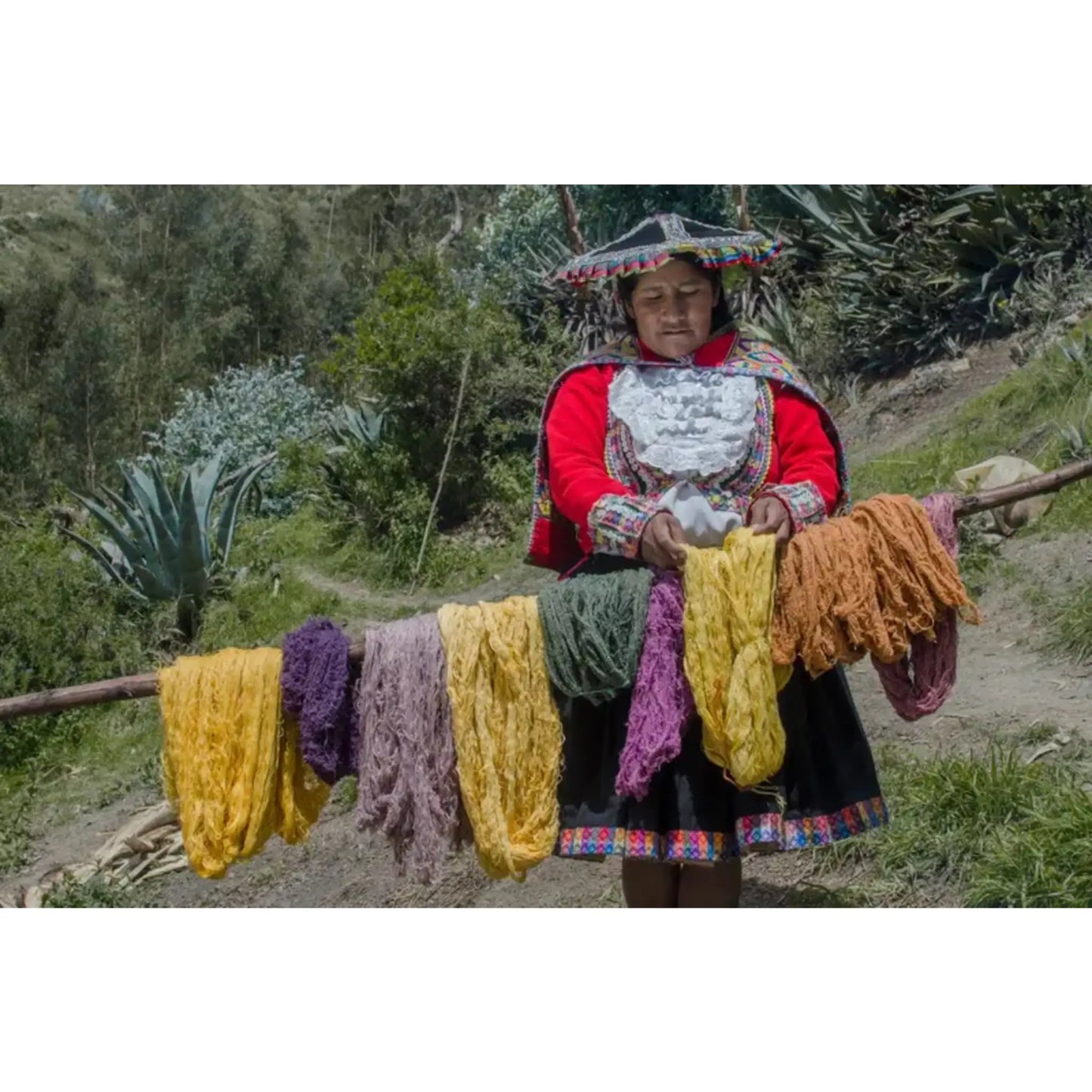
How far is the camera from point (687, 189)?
700cm

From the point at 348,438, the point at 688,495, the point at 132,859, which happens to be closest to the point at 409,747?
the point at 688,495

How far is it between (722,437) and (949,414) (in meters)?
3.90

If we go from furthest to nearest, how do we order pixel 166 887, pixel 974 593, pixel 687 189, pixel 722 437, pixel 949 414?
pixel 687 189 < pixel 949 414 < pixel 974 593 < pixel 166 887 < pixel 722 437

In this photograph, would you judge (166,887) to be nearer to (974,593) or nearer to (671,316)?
(671,316)

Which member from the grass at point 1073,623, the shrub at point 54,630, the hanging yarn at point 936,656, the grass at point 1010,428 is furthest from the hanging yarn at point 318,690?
the grass at point 1010,428

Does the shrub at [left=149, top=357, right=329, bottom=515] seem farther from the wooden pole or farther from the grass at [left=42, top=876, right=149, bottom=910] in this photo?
the wooden pole

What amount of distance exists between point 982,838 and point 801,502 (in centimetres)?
117

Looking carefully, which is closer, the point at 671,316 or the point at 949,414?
the point at 671,316

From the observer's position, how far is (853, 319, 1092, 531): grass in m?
5.37

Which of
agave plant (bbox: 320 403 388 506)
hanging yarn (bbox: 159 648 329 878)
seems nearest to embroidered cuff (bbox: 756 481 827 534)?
hanging yarn (bbox: 159 648 329 878)

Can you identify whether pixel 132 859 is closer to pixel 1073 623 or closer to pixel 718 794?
pixel 718 794

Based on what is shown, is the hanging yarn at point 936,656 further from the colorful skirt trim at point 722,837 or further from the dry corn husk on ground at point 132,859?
the dry corn husk on ground at point 132,859
